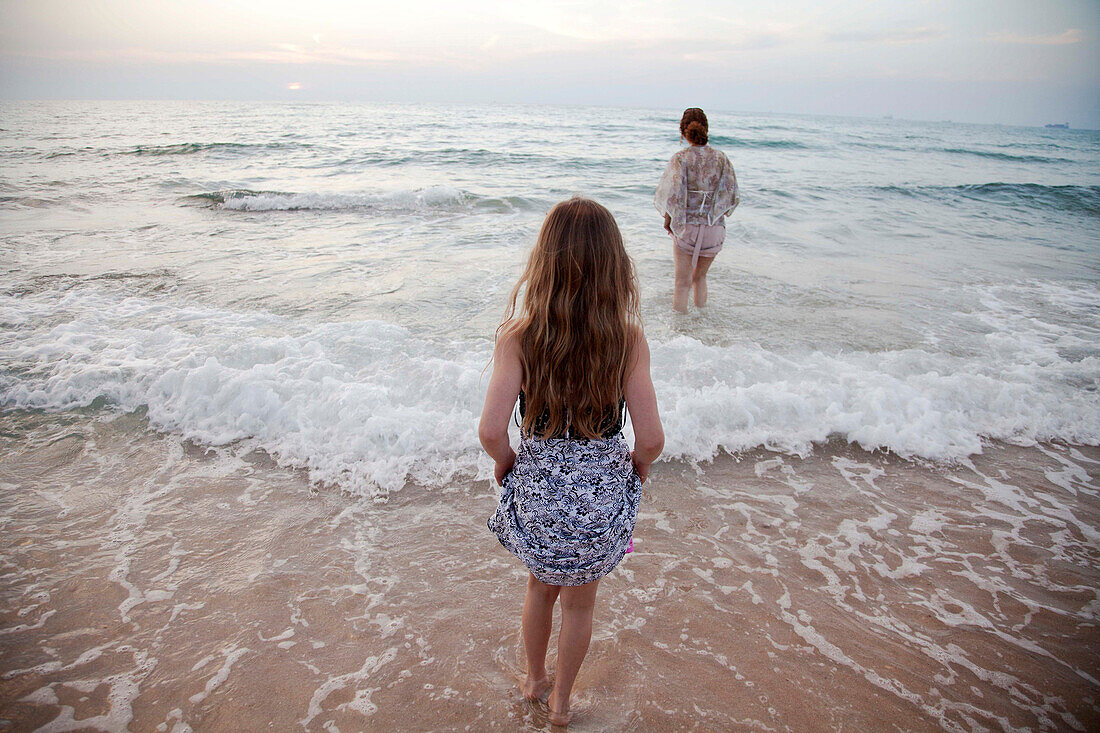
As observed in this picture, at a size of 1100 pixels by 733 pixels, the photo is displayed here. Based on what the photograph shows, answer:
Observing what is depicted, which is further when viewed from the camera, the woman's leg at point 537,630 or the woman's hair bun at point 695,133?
the woman's hair bun at point 695,133

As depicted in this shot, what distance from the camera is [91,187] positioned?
39.1 feet

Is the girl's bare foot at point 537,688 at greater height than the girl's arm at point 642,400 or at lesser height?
lesser

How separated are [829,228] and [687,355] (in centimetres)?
768

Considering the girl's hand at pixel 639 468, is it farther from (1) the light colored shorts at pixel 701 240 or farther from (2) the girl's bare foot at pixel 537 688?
(1) the light colored shorts at pixel 701 240

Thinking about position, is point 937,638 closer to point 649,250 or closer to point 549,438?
point 549,438

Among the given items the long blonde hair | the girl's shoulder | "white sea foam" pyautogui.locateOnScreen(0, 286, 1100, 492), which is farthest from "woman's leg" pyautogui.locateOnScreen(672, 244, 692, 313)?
the girl's shoulder

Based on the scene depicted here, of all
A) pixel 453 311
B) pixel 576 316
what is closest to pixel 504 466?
pixel 576 316

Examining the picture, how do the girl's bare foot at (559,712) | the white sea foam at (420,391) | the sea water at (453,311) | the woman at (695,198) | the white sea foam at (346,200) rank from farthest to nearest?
the white sea foam at (346,200) < the woman at (695,198) < the sea water at (453,311) < the white sea foam at (420,391) < the girl's bare foot at (559,712)

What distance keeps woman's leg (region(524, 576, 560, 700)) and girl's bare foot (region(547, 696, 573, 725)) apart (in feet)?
0.28

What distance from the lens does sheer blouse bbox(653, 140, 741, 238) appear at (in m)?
5.52

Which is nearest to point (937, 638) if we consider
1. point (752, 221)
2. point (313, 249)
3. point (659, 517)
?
point (659, 517)

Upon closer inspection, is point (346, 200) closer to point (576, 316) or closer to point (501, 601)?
point (501, 601)

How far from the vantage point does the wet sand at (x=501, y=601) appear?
2.11 metres

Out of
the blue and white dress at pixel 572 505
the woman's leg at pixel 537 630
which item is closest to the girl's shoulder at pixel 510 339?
the blue and white dress at pixel 572 505
